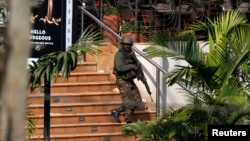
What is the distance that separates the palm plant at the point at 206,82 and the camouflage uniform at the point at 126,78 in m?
1.98

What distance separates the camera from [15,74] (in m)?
2.01

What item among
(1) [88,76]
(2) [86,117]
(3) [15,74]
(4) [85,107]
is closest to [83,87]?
(1) [88,76]

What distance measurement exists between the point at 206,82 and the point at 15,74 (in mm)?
6087

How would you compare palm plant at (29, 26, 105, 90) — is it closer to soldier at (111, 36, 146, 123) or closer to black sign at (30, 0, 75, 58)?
black sign at (30, 0, 75, 58)

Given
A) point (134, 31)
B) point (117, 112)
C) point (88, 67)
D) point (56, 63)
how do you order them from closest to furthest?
point (56, 63) < point (117, 112) < point (88, 67) < point (134, 31)

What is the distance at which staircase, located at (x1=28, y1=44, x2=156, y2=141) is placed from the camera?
10312 millimetres

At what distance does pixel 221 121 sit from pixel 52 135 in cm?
301

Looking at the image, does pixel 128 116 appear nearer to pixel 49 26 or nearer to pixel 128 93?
pixel 128 93

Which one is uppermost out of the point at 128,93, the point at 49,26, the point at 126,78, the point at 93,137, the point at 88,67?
the point at 49,26

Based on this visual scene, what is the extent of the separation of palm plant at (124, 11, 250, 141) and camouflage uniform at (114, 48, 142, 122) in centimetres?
198

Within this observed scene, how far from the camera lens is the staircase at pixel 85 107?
33.8 feet

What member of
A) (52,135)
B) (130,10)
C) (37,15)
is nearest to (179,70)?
(37,15)

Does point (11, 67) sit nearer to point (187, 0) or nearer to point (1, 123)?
point (1, 123)

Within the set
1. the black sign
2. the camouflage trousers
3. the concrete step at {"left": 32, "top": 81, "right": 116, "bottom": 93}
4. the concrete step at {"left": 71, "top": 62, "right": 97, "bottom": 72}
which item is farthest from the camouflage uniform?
the black sign
